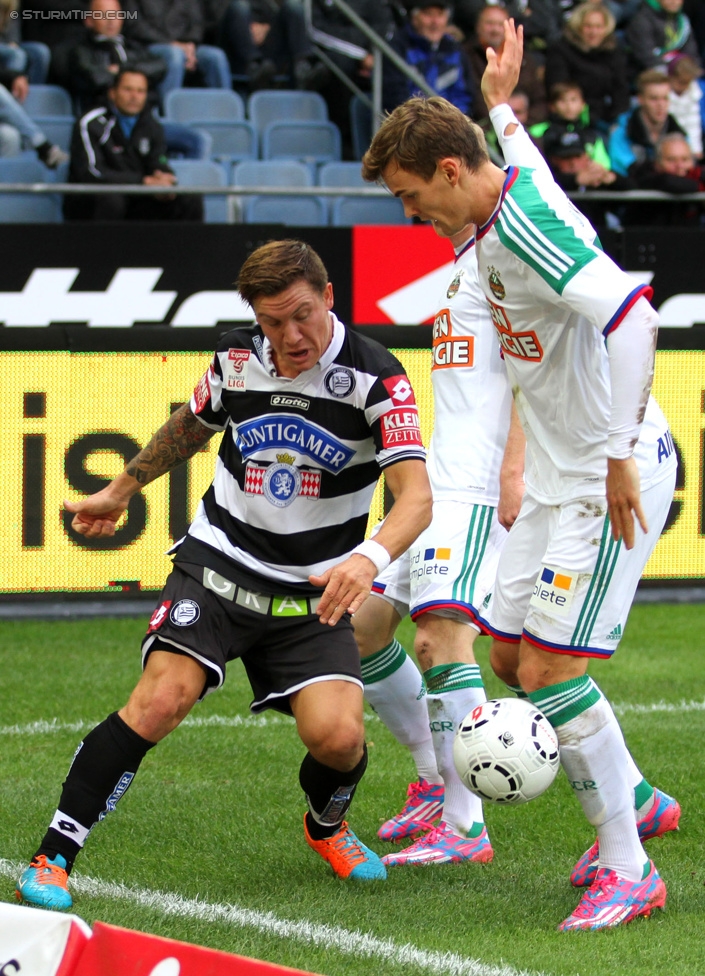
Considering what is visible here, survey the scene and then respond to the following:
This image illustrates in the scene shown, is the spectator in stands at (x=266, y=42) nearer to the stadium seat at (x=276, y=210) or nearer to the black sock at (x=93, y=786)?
the stadium seat at (x=276, y=210)

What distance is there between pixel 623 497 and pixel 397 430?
813 millimetres

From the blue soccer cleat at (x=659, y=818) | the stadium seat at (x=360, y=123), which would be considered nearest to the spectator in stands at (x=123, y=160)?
the stadium seat at (x=360, y=123)

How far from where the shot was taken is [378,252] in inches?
425

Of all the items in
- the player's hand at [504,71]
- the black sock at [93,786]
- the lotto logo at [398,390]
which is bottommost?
the black sock at [93,786]

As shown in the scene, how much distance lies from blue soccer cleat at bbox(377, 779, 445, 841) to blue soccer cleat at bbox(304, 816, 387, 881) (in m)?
0.43

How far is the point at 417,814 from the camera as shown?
196 inches

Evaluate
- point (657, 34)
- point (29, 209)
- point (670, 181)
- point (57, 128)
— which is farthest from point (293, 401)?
point (657, 34)

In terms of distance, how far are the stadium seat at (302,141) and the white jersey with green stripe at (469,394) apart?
848 cm

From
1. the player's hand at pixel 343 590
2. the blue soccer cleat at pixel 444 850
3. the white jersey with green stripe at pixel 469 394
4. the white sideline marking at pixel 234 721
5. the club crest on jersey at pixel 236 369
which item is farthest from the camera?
the white sideline marking at pixel 234 721

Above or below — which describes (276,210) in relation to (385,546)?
below

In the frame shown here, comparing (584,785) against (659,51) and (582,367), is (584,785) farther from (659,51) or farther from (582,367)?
(659,51)

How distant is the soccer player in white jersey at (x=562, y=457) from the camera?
3.82 metres

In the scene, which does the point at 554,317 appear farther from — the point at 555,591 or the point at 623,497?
the point at 555,591

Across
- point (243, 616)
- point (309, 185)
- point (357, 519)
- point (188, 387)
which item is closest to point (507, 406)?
point (357, 519)
